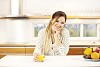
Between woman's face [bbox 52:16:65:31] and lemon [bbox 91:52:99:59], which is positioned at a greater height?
woman's face [bbox 52:16:65:31]

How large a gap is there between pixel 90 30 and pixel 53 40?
7.29 feet

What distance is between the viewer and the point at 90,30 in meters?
4.88

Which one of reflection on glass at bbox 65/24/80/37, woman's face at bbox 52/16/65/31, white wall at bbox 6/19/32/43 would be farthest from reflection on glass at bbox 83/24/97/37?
woman's face at bbox 52/16/65/31

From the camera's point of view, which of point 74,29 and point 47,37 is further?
point 74,29

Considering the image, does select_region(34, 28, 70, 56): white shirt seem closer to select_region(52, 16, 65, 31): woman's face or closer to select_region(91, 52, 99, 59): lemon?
select_region(52, 16, 65, 31): woman's face

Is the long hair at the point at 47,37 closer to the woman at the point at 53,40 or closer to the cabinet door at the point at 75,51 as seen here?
the woman at the point at 53,40

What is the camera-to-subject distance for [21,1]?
186 inches

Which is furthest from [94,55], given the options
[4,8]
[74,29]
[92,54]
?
[4,8]

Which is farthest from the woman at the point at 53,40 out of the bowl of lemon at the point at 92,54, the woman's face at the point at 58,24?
the bowl of lemon at the point at 92,54

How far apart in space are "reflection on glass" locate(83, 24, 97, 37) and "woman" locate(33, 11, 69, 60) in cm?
209

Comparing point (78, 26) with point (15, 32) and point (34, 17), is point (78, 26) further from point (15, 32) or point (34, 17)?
point (15, 32)

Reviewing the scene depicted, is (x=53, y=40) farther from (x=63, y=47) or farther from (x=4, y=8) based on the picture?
(x=4, y=8)

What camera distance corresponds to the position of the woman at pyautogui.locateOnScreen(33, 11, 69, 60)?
2703 millimetres

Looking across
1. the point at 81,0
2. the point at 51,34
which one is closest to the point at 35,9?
the point at 81,0
